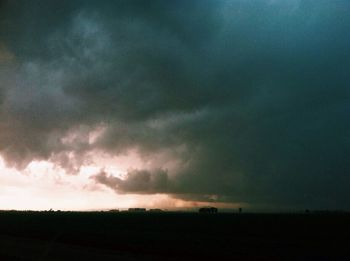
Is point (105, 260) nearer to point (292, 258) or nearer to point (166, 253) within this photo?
point (166, 253)

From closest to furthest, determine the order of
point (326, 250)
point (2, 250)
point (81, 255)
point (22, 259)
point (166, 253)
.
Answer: point (22, 259) → point (81, 255) → point (2, 250) → point (166, 253) → point (326, 250)

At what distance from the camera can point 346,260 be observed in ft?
144

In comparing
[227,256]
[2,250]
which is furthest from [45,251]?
[227,256]

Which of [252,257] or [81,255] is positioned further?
[252,257]

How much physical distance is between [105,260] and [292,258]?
710 inches

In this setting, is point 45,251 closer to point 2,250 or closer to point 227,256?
point 2,250

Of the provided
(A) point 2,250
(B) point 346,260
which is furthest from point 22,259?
(B) point 346,260

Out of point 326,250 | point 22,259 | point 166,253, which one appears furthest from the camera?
point 326,250

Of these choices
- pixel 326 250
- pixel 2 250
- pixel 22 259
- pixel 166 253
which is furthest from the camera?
pixel 326 250

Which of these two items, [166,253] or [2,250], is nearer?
[2,250]

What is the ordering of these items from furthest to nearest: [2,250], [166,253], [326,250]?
[326,250] < [166,253] < [2,250]

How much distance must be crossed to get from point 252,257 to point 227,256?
94.4 inches

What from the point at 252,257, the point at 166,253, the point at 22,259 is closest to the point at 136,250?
the point at 166,253

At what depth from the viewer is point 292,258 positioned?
44938 millimetres
